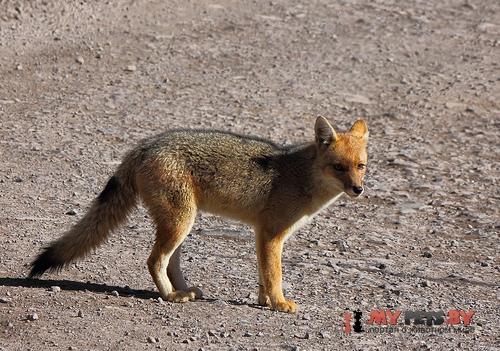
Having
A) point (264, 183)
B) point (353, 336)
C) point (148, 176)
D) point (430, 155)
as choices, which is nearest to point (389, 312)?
point (353, 336)

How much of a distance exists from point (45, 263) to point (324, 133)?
7.77 ft

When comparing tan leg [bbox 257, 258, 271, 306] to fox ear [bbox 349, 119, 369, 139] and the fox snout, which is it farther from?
fox ear [bbox 349, 119, 369, 139]

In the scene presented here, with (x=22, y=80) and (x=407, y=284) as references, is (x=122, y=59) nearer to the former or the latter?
Answer: (x=22, y=80)

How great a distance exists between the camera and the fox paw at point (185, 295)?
7.92 m

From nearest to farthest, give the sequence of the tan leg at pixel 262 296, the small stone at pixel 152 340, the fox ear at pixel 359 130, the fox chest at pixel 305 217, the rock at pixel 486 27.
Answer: the small stone at pixel 152 340 → the tan leg at pixel 262 296 → the fox chest at pixel 305 217 → the fox ear at pixel 359 130 → the rock at pixel 486 27

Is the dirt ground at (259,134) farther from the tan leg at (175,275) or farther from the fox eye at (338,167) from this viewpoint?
the fox eye at (338,167)

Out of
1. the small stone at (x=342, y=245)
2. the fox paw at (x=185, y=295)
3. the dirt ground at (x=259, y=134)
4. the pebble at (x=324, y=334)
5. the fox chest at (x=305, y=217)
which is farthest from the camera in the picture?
the small stone at (x=342, y=245)

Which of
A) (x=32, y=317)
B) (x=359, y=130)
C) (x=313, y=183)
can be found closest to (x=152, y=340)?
(x=32, y=317)

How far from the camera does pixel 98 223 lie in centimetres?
800

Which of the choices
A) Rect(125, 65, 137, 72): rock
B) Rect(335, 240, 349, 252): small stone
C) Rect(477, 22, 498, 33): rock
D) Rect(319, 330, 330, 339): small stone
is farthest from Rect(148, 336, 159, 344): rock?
Rect(477, 22, 498, 33): rock

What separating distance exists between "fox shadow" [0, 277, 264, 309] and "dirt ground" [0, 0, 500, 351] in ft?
0.10

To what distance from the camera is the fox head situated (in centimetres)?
834

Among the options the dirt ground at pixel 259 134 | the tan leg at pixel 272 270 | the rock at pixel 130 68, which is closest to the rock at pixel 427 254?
the dirt ground at pixel 259 134

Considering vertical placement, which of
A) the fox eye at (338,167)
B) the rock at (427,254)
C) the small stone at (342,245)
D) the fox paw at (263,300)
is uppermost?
the fox eye at (338,167)
